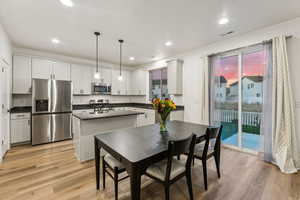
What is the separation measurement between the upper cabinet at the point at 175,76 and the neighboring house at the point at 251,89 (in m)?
1.51

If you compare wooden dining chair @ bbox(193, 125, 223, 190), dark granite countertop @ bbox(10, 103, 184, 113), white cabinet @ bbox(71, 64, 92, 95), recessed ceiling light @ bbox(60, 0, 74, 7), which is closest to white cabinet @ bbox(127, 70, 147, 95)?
dark granite countertop @ bbox(10, 103, 184, 113)

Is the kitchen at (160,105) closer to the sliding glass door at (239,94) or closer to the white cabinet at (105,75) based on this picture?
the sliding glass door at (239,94)

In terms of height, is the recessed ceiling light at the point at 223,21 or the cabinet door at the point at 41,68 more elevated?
the recessed ceiling light at the point at 223,21

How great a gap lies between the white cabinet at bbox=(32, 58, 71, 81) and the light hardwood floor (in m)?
2.26

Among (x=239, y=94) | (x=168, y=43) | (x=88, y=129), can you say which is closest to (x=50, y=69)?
(x=88, y=129)

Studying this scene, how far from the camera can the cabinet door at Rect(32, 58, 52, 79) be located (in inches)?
154

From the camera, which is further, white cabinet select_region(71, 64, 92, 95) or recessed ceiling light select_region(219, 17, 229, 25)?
white cabinet select_region(71, 64, 92, 95)

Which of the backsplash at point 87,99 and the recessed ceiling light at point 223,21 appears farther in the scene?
the backsplash at point 87,99

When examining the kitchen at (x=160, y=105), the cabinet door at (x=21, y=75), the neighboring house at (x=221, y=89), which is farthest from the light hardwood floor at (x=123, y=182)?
the cabinet door at (x=21, y=75)

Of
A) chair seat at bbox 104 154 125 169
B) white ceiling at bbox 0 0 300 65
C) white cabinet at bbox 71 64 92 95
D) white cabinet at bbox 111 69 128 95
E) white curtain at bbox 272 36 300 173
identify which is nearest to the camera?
chair seat at bbox 104 154 125 169

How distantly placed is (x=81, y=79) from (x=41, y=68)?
3.64 ft

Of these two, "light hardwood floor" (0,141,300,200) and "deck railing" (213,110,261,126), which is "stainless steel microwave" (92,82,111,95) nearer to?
"light hardwood floor" (0,141,300,200)

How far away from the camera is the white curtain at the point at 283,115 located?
7.98 feet

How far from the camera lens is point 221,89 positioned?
358cm
